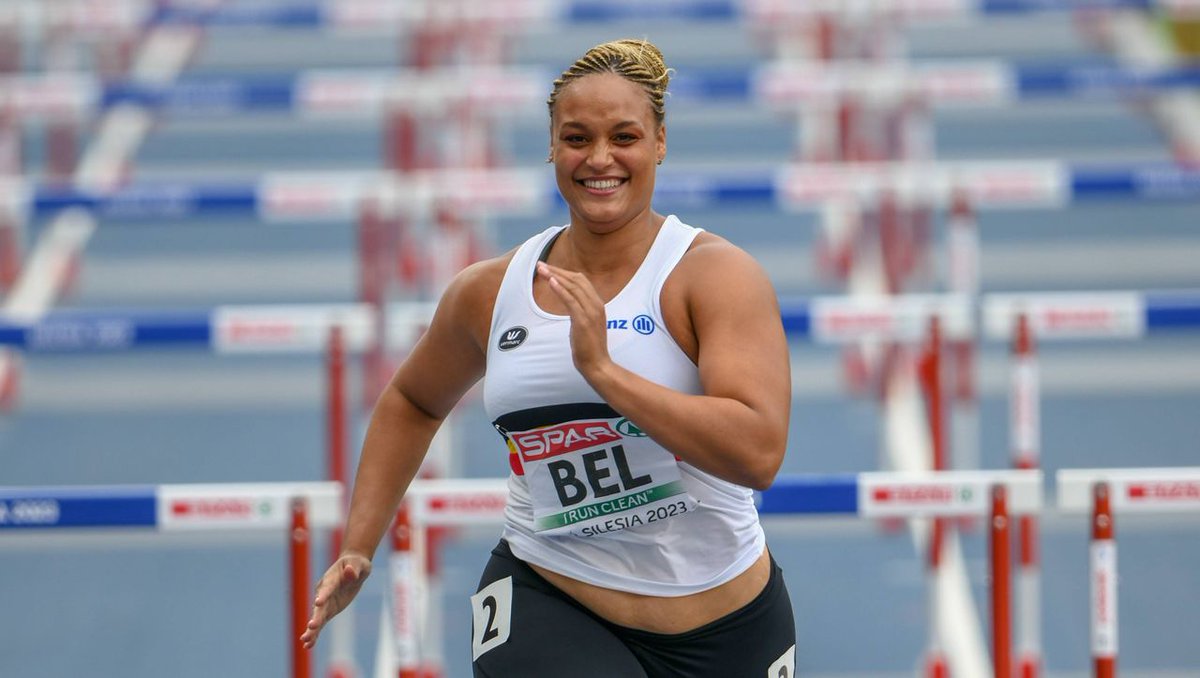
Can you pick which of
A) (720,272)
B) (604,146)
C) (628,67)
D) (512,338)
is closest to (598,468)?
(512,338)

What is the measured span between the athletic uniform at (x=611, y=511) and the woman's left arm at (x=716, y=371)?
2.9 inches

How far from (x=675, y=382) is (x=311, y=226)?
749cm

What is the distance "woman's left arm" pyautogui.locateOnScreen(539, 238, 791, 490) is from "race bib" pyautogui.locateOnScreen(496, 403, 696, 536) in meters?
0.15

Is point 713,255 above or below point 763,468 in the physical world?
above

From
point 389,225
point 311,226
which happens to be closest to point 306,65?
point 311,226

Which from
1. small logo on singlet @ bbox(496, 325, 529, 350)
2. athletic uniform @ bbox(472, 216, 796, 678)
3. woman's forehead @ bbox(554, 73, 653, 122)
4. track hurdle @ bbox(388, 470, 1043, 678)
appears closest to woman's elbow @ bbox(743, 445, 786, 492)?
athletic uniform @ bbox(472, 216, 796, 678)

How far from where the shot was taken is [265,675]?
18.7 feet

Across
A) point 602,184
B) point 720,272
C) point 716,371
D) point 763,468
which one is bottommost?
point 763,468

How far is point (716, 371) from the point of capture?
2.58 meters

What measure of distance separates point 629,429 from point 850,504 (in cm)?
105

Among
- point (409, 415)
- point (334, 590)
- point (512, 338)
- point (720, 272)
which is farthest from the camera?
point (409, 415)

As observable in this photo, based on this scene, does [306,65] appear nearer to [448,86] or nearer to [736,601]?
[448,86]

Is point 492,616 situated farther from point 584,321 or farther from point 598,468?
point 584,321

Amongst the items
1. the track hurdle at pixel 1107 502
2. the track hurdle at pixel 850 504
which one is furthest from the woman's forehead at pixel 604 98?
the track hurdle at pixel 1107 502
